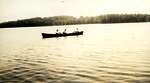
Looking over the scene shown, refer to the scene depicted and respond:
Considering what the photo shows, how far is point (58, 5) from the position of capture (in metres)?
16.2

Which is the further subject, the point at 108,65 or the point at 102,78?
the point at 108,65

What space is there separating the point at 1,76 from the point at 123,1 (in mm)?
14004

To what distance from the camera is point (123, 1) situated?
1869 centimetres

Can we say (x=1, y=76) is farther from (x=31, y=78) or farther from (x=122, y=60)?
(x=122, y=60)

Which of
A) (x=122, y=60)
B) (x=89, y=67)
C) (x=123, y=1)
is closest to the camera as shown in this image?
(x=89, y=67)

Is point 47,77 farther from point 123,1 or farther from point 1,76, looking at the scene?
point 123,1

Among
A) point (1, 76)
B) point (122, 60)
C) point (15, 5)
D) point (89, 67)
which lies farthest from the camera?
point (15, 5)

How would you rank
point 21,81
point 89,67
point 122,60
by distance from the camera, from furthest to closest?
point 122,60, point 89,67, point 21,81

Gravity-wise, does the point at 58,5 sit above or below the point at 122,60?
above

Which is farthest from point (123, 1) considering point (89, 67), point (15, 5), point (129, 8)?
point (89, 67)

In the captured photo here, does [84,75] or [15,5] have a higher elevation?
[15,5]

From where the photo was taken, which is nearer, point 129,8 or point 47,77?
point 47,77

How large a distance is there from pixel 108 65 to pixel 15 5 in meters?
8.76

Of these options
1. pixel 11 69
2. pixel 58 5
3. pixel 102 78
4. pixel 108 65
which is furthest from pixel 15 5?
pixel 102 78
